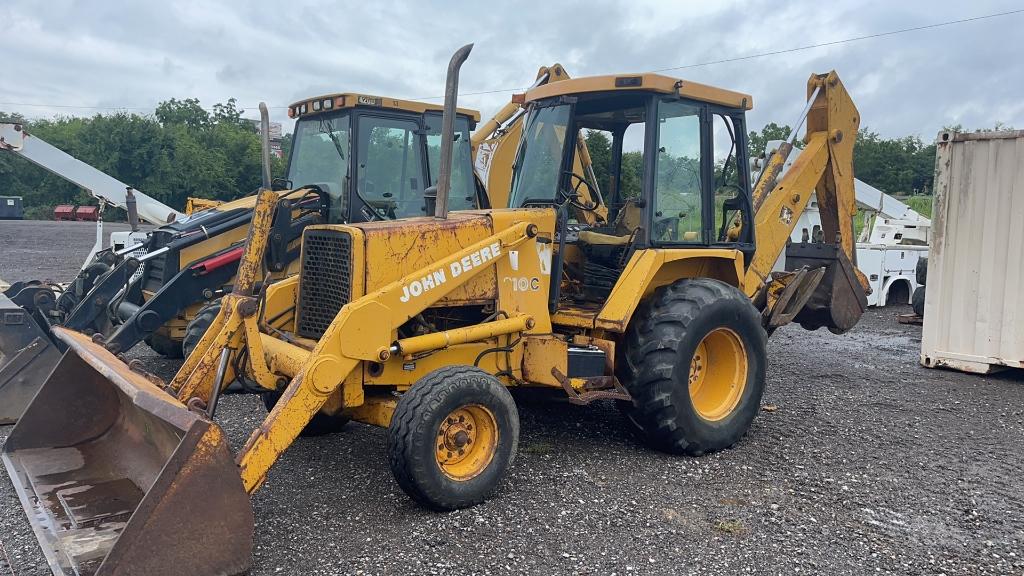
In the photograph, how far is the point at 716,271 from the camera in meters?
5.80

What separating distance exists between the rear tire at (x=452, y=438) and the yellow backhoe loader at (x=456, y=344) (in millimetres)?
11

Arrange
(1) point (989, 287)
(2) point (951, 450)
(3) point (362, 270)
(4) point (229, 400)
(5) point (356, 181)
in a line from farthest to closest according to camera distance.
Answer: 1. (1) point (989, 287)
2. (5) point (356, 181)
3. (4) point (229, 400)
4. (2) point (951, 450)
5. (3) point (362, 270)

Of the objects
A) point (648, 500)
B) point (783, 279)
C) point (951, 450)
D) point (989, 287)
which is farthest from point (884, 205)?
point (648, 500)

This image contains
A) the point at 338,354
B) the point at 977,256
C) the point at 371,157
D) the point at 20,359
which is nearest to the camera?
the point at 338,354

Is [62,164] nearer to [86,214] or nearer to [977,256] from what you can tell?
[977,256]

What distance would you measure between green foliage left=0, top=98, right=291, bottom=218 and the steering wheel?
3183 centimetres

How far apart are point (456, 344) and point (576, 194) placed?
1734mm

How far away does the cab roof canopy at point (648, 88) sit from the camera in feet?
16.7

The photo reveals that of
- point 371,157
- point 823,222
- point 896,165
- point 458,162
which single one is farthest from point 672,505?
point 896,165

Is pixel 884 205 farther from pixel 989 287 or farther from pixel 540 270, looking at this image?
pixel 540 270

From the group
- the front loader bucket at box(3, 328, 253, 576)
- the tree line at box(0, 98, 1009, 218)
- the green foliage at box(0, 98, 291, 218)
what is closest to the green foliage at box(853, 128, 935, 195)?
the tree line at box(0, 98, 1009, 218)

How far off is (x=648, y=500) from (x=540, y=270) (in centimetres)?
153

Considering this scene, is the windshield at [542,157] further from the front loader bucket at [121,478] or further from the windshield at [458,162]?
the front loader bucket at [121,478]

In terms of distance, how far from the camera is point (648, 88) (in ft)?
16.8
